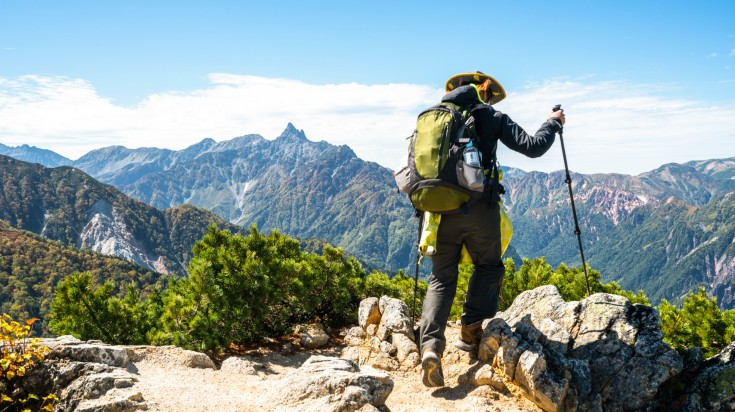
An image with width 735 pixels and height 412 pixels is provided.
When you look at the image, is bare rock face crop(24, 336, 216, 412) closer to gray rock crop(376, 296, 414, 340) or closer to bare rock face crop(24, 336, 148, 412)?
bare rock face crop(24, 336, 148, 412)

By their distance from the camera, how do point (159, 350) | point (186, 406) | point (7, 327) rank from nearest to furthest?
point (7, 327), point (186, 406), point (159, 350)

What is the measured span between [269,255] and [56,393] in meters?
4.61

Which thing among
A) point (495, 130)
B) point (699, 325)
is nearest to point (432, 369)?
point (495, 130)

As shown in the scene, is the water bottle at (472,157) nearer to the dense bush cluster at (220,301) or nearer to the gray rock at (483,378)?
the gray rock at (483,378)

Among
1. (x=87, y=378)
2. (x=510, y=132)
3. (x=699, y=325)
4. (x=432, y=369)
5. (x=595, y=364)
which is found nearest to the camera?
(x=87, y=378)

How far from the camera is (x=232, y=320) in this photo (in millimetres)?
9500

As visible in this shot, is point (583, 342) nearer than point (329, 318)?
Yes

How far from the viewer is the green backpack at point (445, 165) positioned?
6840mm

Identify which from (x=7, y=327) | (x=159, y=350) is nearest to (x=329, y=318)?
(x=159, y=350)

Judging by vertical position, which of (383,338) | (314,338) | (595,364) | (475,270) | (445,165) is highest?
(445,165)

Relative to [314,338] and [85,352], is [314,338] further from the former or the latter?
[85,352]

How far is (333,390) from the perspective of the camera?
623 cm

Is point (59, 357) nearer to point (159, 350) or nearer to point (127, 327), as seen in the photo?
point (159, 350)

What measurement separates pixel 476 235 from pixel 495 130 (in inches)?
63.5
